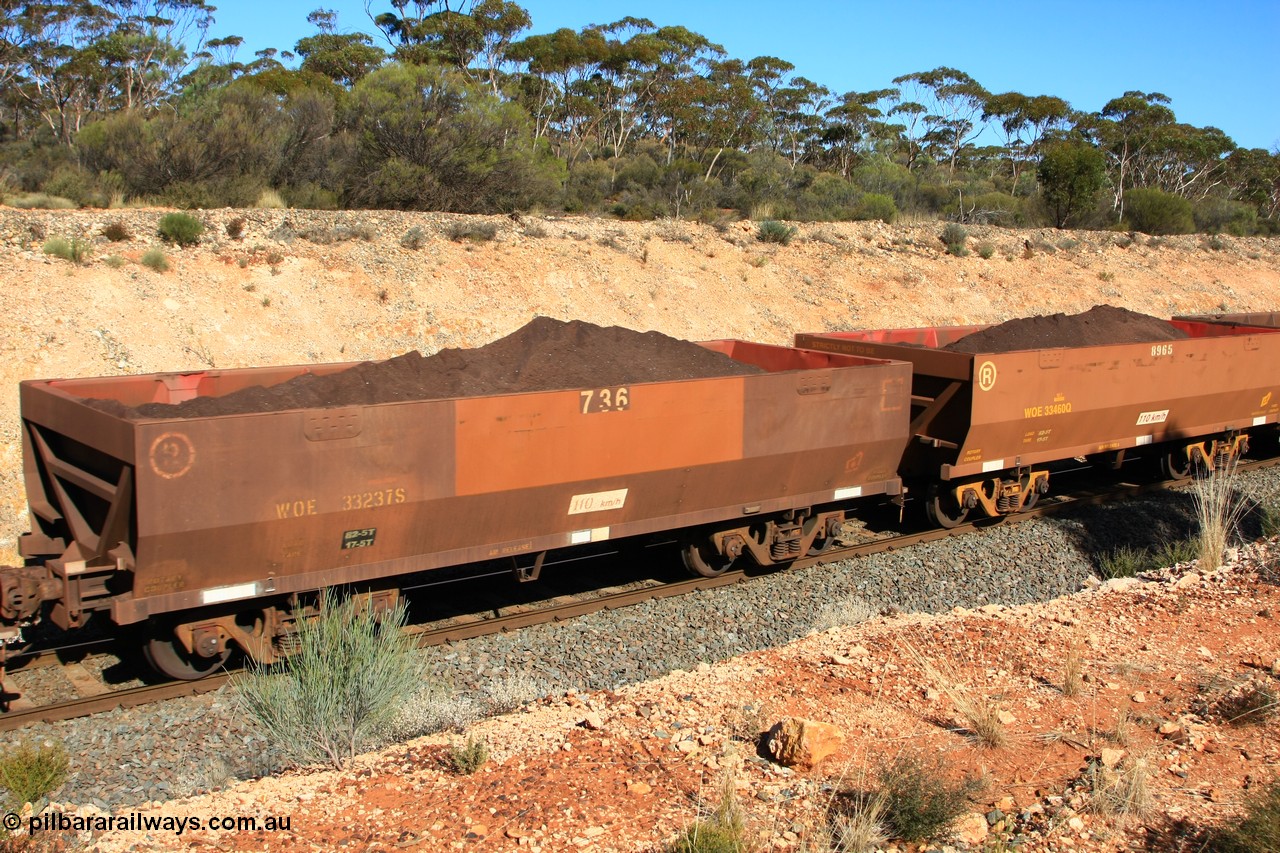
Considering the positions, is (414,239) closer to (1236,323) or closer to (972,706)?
(1236,323)

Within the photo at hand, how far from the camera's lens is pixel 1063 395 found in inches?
499

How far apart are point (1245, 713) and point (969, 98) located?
7046 cm

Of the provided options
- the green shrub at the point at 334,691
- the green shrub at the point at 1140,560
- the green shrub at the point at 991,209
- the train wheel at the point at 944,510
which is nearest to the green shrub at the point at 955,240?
the green shrub at the point at 991,209

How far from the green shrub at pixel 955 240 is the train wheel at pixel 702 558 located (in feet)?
76.3

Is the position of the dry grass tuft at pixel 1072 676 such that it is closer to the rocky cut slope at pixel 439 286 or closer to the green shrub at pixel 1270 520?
the green shrub at pixel 1270 520

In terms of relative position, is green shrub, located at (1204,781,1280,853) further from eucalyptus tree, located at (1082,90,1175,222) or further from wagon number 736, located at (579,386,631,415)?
eucalyptus tree, located at (1082,90,1175,222)

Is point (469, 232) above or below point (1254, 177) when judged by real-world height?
below

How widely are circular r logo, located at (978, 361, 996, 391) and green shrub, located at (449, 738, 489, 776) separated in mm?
7562

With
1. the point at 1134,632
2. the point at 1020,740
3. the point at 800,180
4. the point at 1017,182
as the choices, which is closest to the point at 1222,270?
the point at 800,180

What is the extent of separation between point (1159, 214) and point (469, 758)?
44.6 m

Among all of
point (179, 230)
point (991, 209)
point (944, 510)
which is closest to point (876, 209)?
point (991, 209)

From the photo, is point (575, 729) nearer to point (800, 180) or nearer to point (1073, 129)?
point (800, 180)

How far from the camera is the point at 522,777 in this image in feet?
19.9

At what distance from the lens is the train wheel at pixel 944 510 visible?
1274 cm
